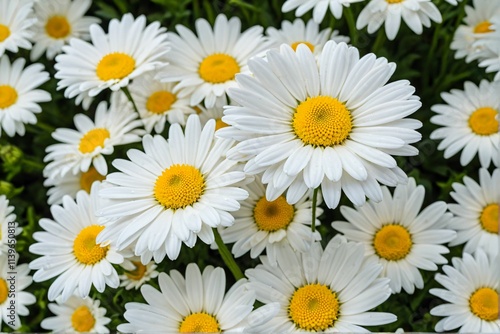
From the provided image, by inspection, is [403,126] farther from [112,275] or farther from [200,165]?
[112,275]

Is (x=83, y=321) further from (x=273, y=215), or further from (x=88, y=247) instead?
(x=273, y=215)

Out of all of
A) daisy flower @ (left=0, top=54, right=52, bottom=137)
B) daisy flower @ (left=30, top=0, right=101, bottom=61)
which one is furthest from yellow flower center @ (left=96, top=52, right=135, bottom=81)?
daisy flower @ (left=30, top=0, right=101, bottom=61)

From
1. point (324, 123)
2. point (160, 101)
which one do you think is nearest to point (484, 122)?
point (324, 123)

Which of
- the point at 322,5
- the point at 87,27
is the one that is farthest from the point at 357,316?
the point at 87,27

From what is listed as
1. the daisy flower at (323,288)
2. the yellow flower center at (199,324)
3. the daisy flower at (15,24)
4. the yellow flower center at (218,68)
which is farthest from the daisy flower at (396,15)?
the daisy flower at (15,24)

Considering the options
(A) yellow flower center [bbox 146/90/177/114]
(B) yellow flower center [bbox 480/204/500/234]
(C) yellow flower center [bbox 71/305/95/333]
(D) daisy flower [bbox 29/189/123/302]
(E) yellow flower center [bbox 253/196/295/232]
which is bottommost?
(C) yellow flower center [bbox 71/305/95/333]

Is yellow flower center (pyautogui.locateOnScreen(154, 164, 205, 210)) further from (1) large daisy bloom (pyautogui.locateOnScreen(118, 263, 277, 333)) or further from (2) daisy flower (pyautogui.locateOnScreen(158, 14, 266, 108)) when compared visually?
(2) daisy flower (pyautogui.locateOnScreen(158, 14, 266, 108))
